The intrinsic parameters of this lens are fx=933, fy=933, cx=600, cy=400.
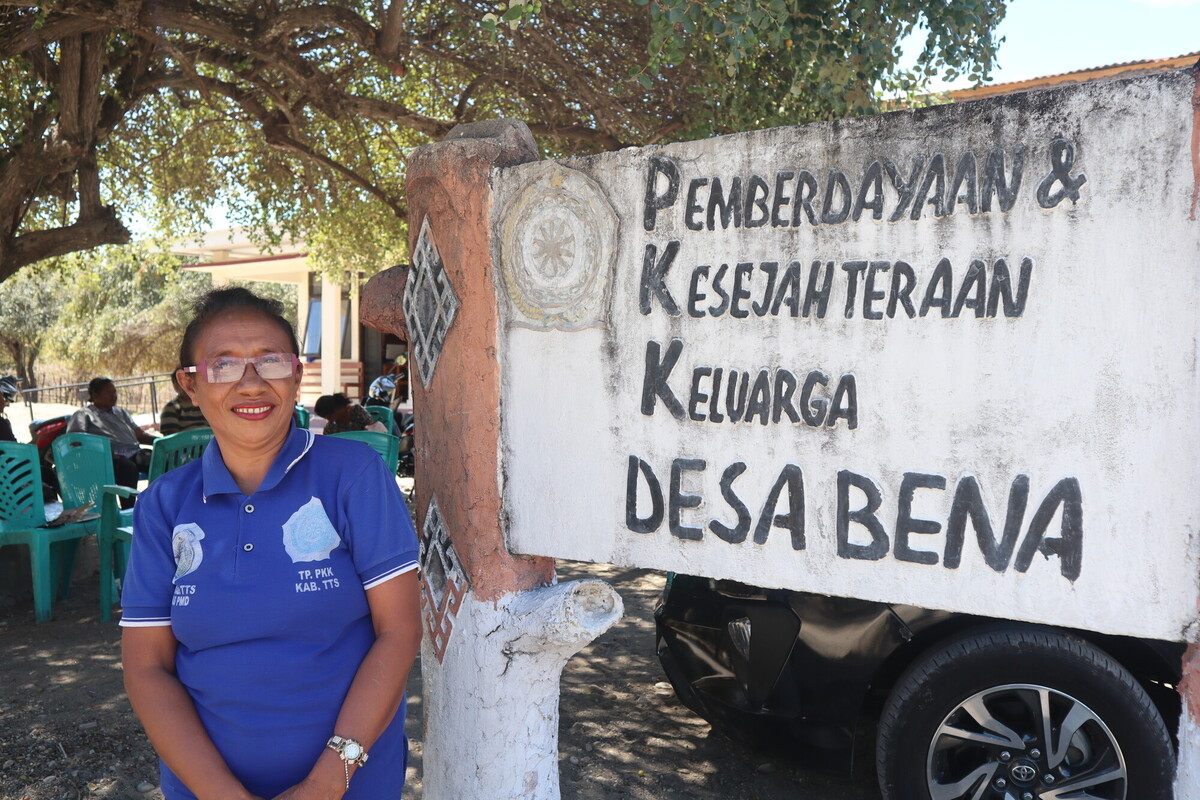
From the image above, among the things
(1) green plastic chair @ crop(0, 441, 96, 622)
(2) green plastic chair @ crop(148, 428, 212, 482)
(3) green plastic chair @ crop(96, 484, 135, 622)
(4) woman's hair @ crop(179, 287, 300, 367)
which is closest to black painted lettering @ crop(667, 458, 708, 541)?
(4) woman's hair @ crop(179, 287, 300, 367)

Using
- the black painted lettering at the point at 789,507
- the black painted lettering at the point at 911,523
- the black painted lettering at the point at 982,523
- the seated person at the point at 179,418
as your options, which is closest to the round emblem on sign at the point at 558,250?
the black painted lettering at the point at 789,507

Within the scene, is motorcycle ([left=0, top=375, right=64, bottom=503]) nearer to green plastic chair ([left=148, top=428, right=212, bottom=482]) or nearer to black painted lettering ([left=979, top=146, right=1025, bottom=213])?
green plastic chair ([left=148, top=428, right=212, bottom=482])

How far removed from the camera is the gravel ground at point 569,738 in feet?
11.3

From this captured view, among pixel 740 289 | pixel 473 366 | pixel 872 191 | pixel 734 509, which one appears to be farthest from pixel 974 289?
pixel 473 366

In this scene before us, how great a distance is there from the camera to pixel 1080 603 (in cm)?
201

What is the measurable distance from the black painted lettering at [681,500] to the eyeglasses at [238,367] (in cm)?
99

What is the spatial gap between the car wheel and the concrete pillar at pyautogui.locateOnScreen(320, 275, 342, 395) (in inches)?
750

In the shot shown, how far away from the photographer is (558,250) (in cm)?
257

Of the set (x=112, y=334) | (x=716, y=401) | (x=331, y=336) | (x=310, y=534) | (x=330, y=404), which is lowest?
(x=310, y=534)

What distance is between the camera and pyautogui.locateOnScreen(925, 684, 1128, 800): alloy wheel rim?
2.49 meters

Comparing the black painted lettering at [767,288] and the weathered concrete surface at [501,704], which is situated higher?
the black painted lettering at [767,288]

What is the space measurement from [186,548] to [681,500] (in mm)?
1173

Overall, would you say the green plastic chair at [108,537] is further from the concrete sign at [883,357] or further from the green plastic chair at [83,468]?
the concrete sign at [883,357]

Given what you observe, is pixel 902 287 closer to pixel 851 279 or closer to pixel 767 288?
pixel 851 279
